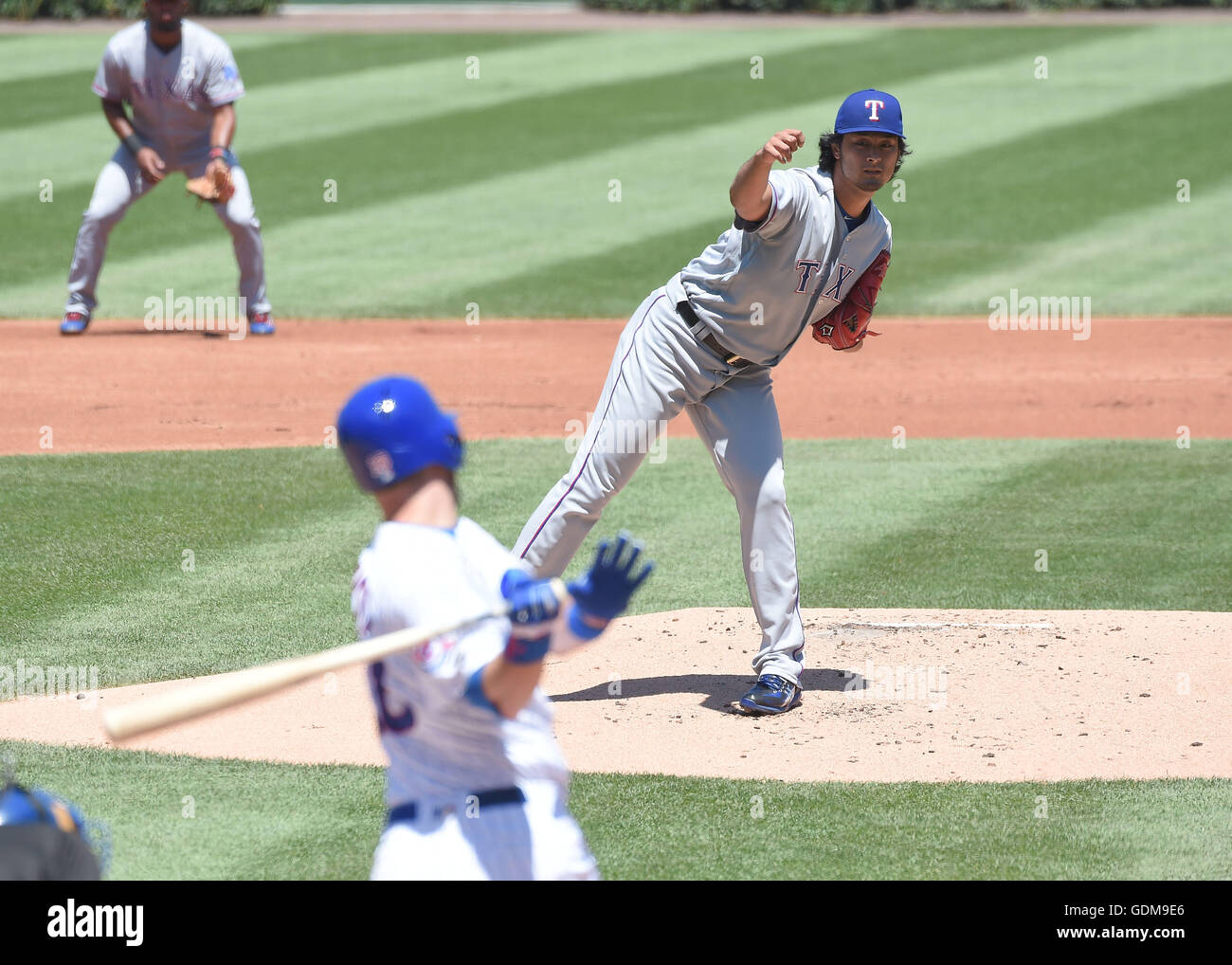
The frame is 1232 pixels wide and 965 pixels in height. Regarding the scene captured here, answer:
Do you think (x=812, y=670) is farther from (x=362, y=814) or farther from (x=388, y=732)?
(x=388, y=732)

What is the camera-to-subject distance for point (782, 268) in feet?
18.2

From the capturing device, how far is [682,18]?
26641 mm

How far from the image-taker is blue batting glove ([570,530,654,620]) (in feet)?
9.93

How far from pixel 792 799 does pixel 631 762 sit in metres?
0.58

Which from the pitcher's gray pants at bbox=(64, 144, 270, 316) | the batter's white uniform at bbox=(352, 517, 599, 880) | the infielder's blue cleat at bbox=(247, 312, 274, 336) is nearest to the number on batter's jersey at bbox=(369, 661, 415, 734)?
the batter's white uniform at bbox=(352, 517, 599, 880)

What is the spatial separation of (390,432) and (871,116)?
9.30 ft

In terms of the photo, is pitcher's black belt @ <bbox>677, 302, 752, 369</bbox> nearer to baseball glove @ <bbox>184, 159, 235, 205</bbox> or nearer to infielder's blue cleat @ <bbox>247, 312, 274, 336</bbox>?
baseball glove @ <bbox>184, 159, 235, 205</bbox>

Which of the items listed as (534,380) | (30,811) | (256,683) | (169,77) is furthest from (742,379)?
(169,77)

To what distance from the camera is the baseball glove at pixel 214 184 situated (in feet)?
36.9

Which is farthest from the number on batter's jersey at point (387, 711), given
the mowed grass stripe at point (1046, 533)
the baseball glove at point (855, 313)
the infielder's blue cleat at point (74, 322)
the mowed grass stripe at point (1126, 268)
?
the mowed grass stripe at point (1126, 268)

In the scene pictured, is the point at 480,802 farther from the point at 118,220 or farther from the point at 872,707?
the point at 118,220

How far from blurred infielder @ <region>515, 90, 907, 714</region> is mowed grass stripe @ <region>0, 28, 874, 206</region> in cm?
1236

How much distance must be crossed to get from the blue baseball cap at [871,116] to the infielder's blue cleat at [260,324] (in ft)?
24.6

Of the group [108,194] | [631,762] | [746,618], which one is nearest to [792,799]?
[631,762]
